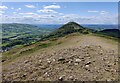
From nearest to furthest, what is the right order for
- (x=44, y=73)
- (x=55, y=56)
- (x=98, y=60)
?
1. (x=44, y=73)
2. (x=98, y=60)
3. (x=55, y=56)

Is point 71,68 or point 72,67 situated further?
point 72,67

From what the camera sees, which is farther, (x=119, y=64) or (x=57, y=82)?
(x=119, y=64)

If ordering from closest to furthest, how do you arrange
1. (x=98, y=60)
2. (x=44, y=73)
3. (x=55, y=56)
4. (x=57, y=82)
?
(x=57, y=82) < (x=44, y=73) < (x=98, y=60) < (x=55, y=56)

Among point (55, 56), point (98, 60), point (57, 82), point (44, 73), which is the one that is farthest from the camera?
point (55, 56)

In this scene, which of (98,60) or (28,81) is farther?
(98,60)

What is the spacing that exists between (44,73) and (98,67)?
223 inches

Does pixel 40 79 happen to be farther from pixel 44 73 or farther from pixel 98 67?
pixel 98 67

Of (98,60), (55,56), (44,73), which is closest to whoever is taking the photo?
(44,73)

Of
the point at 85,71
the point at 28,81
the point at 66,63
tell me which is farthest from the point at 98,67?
the point at 28,81

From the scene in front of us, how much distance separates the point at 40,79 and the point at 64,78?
2.48 m

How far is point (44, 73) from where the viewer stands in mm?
25922

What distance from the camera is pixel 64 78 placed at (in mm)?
24172

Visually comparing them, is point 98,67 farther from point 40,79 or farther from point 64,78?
point 40,79

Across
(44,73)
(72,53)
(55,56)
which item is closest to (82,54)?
(72,53)
